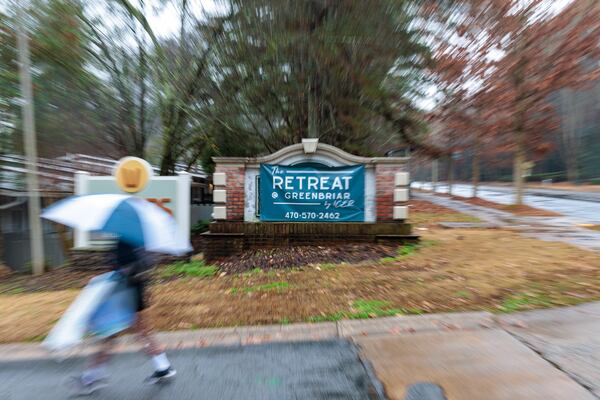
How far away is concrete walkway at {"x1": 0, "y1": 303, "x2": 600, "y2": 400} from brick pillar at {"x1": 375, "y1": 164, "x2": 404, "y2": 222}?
4.66 metres

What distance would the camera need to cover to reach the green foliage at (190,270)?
7.71 metres

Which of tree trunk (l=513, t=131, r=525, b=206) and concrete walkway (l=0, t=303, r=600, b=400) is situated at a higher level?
tree trunk (l=513, t=131, r=525, b=206)

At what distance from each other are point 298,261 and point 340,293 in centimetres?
234

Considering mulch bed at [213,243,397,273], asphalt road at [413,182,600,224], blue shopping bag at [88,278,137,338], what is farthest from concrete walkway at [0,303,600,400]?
asphalt road at [413,182,600,224]

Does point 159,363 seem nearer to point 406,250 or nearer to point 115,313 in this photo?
point 115,313

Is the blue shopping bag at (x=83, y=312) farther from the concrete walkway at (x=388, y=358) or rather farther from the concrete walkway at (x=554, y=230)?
the concrete walkway at (x=554, y=230)

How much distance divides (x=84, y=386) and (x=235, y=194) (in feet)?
20.0

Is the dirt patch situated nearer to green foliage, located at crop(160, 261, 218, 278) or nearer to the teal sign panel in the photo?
green foliage, located at crop(160, 261, 218, 278)

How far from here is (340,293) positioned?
5.58m

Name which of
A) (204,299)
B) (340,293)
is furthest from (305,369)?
(204,299)

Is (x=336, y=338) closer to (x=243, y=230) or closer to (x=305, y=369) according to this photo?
(x=305, y=369)

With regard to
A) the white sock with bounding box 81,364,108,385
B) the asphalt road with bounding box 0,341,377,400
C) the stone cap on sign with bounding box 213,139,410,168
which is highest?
the stone cap on sign with bounding box 213,139,410,168

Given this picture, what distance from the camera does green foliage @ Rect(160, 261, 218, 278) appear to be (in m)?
7.71

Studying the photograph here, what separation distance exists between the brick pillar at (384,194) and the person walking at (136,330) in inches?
254
